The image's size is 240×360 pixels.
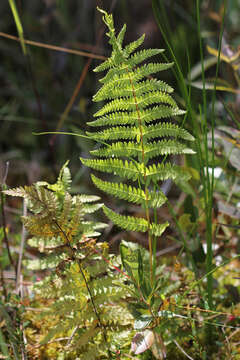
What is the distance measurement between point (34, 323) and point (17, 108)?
1786mm

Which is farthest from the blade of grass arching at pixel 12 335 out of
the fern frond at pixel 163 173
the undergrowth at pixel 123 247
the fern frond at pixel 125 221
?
the fern frond at pixel 163 173

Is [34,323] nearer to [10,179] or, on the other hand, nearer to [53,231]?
[53,231]

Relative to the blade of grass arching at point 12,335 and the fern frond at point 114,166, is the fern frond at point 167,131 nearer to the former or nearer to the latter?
the fern frond at point 114,166

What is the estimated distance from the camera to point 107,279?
87 cm

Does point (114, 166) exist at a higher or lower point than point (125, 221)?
higher

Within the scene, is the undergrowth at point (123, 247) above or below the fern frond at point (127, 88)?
below

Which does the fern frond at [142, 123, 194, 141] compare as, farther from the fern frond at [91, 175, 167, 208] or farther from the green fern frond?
the fern frond at [91, 175, 167, 208]

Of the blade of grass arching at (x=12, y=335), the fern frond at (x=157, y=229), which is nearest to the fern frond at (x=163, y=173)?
the fern frond at (x=157, y=229)

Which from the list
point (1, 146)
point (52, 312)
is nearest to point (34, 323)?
point (52, 312)

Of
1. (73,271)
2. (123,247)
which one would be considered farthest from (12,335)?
(123,247)

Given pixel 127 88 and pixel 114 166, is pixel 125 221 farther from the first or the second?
pixel 127 88

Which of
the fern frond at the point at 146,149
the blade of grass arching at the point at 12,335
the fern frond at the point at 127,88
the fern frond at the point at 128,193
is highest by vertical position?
the fern frond at the point at 127,88

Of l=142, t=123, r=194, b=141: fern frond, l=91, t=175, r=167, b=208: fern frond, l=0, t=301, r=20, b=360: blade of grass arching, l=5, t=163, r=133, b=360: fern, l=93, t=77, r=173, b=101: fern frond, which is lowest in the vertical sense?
l=0, t=301, r=20, b=360: blade of grass arching

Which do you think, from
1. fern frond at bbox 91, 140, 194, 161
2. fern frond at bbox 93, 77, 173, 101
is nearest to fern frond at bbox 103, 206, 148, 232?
fern frond at bbox 91, 140, 194, 161
